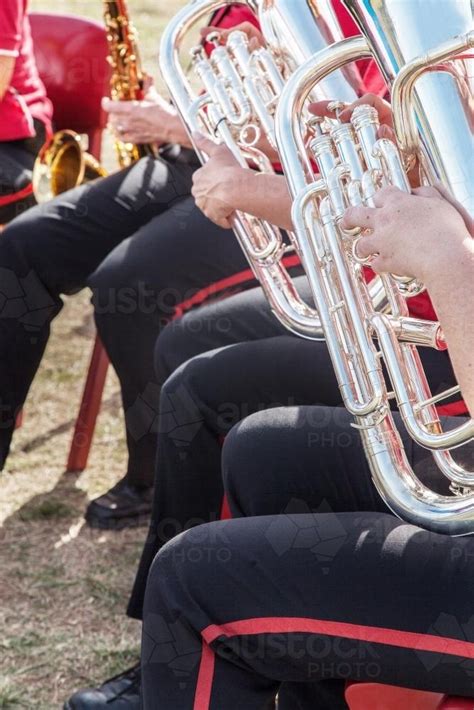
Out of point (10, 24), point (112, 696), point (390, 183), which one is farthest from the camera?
point (10, 24)

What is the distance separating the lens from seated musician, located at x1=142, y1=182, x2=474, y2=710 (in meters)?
1.08

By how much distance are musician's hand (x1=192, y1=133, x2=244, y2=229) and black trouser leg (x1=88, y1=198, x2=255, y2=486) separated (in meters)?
0.29

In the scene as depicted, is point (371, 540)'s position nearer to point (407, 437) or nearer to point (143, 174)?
point (407, 437)

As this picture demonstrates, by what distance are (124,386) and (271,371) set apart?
604 millimetres

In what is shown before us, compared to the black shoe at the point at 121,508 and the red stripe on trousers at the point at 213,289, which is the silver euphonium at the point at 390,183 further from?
the black shoe at the point at 121,508

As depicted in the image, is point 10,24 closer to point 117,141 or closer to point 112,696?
point 117,141

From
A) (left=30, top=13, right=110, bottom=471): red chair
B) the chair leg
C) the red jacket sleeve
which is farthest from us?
(left=30, top=13, right=110, bottom=471): red chair

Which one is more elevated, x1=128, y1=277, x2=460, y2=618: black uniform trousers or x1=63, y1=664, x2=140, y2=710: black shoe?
x1=128, y1=277, x2=460, y2=618: black uniform trousers

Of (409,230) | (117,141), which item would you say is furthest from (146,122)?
(409,230)

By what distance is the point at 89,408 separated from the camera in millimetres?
2471

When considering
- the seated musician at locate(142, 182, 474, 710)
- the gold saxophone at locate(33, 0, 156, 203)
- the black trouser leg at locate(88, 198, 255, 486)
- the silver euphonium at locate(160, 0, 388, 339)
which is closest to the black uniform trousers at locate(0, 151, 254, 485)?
the black trouser leg at locate(88, 198, 255, 486)

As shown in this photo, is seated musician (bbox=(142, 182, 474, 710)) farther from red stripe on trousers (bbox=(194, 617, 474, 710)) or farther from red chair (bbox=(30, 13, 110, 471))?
red chair (bbox=(30, 13, 110, 471))

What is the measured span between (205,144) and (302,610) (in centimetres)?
93

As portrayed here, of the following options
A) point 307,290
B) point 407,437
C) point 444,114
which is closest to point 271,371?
point 307,290
